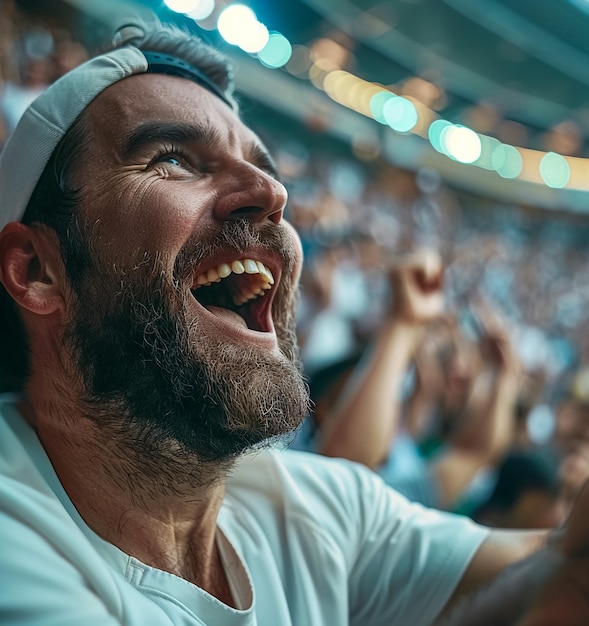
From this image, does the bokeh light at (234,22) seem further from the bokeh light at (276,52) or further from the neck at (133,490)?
the bokeh light at (276,52)

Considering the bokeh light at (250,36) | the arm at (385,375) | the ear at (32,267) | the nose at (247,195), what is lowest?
the arm at (385,375)

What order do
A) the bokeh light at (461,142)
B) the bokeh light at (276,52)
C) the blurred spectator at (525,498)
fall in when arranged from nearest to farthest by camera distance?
the blurred spectator at (525,498)
the bokeh light at (276,52)
the bokeh light at (461,142)

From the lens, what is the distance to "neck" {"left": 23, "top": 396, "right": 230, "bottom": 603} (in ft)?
2.12

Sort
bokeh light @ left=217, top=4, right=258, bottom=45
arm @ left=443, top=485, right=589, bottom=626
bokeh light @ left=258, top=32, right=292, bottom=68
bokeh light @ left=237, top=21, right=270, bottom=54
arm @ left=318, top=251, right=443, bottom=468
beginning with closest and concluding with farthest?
1. arm @ left=443, top=485, right=589, bottom=626
2. arm @ left=318, top=251, right=443, bottom=468
3. bokeh light @ left=217, top=4, right=258, bottom=45
4. bokeh light @ left=237, top=21, right=270, bottom=54
5. bokeh light @ left=258, top=32, right=292, bottom=68

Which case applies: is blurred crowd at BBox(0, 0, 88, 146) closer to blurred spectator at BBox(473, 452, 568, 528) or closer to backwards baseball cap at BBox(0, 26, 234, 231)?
backwards baseball cap at BBox(0, 26, 234, 231)

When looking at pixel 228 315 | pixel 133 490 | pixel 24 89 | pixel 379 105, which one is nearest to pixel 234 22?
pixel 24 89

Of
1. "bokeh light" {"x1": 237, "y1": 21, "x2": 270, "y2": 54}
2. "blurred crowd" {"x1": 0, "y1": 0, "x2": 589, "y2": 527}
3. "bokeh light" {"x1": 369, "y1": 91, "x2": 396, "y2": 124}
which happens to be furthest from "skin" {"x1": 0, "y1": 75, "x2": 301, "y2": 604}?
"bokeh light" {"x1": 369, "y1": 91, "x2": 396, "y2": 124}

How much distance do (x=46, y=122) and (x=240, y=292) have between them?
287 mm

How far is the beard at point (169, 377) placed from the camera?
0.63 meters

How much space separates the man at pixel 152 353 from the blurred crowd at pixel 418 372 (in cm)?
44

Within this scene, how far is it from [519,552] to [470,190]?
820cm

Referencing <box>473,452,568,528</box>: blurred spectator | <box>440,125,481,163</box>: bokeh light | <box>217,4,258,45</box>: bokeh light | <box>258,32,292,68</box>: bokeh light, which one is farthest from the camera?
<box>440,125,481,163</box>: bokeh light

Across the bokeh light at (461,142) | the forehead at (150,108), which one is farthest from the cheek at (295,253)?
the bokeh light at (461,142)

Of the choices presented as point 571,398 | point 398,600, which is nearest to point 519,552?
point 398,600
